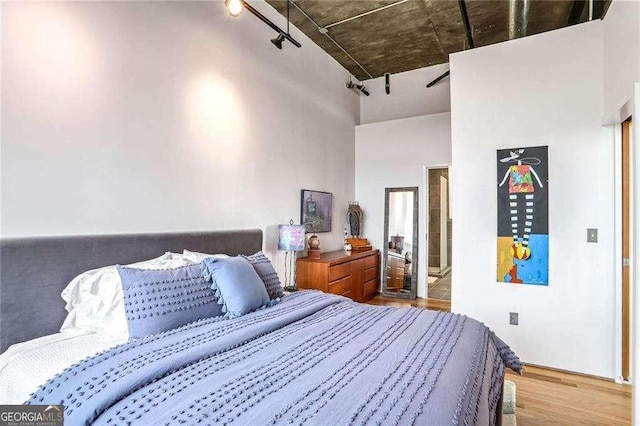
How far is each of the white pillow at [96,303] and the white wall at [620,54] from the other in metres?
3.46

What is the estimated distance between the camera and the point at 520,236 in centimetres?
313

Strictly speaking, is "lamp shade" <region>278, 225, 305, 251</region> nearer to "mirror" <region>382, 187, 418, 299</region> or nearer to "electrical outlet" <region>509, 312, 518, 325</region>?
"electrical outlet" <region>509, 312, 518, 325</region>

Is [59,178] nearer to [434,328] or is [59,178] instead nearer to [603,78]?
[434,328]

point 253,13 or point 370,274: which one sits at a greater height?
point 253,13

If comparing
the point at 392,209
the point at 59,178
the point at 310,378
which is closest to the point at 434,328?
the point at 310,378

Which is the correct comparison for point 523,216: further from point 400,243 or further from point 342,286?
point 400,243

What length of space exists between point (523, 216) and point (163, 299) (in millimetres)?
3067

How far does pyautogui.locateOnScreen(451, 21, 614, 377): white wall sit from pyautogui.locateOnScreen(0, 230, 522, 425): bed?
4.24 feet

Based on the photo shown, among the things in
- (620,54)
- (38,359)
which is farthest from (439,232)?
(38,359)

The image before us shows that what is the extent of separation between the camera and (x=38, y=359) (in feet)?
5.20

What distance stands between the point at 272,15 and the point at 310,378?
3.99 meters

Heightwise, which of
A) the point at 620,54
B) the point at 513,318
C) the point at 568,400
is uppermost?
the point at 620,54

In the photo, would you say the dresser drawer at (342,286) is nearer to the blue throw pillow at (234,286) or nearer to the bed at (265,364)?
the bed at (265,364)

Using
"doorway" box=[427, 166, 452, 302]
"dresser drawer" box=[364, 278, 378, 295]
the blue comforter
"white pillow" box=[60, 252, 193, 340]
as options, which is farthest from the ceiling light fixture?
"doorway" box=[427, 166, 452, 302]
